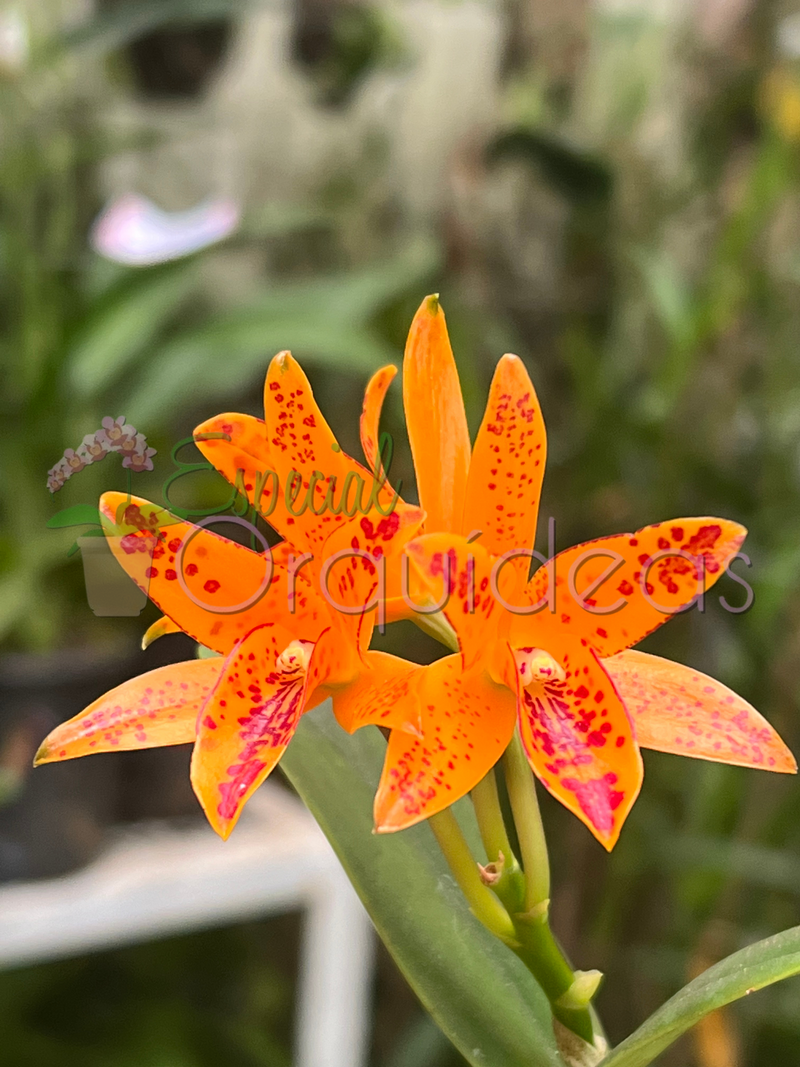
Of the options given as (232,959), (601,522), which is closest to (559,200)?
(601,522)

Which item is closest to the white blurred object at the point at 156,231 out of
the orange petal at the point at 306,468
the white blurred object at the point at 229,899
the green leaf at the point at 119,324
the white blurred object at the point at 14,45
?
the green leaf at the point at 119,324

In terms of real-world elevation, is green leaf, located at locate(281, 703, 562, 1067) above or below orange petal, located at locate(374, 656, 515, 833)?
below

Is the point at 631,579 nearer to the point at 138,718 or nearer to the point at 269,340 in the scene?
the point at 138,718

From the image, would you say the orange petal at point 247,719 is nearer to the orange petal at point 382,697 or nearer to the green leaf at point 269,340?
the orange petal at point 382,697

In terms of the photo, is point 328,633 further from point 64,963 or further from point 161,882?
point 64,963

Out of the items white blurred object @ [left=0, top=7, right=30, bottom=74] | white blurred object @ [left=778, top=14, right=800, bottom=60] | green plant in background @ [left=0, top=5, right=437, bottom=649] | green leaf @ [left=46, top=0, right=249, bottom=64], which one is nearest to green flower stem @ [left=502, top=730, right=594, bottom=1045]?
green plant in background @ [left=0, top=5, right=437, bottom=649]

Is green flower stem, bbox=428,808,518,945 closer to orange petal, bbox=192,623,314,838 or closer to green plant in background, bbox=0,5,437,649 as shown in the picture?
orange petal, bbox=192,623,314,838

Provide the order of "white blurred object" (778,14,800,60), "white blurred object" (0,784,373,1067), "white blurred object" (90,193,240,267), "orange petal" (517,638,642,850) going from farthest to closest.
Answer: "white blurred object" (778,14,800,60) → "white blurred object" (0,784,373,1067) → "white blurred object" (90,193,240,267) → "orange petal" (517,638,642,850)
